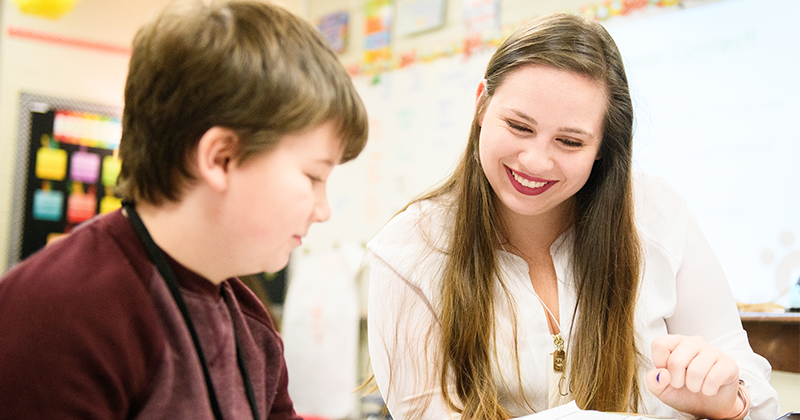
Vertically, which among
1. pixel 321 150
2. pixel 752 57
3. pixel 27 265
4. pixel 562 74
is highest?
pixel 752 57

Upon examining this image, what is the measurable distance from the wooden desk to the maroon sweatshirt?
5.15ft

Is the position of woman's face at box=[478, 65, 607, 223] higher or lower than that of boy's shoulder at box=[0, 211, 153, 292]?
higher

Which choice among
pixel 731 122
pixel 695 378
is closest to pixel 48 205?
pixel 731 122

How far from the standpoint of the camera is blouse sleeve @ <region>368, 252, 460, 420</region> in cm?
106

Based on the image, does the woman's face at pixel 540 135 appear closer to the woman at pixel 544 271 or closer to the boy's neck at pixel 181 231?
the woman at pixel 544 271

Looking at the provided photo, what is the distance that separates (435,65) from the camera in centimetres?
326

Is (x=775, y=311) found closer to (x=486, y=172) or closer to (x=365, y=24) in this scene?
(x=486, y=172)

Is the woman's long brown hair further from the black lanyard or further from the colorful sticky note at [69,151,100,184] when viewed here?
the colorful sticky note at [69,151,100,184]

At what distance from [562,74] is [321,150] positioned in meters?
0.53

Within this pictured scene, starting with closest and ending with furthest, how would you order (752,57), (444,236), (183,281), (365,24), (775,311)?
(183,281) → (444,236) → (775,311) → (752,57) → (365,24)

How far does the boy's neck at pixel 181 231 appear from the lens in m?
0.60

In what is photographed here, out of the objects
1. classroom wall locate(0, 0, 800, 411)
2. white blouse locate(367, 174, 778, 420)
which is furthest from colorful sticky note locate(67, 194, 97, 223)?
white blouse locate(367, 174, 778, 420)

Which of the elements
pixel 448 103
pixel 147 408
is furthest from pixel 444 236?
pixel 448 103

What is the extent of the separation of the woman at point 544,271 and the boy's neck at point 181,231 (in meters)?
0.54
